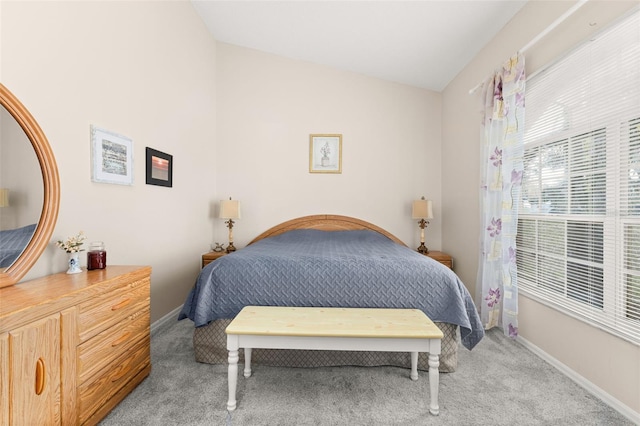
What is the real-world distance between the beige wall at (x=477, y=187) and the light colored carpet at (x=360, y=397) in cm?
17

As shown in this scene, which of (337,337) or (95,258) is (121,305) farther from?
(337,337)

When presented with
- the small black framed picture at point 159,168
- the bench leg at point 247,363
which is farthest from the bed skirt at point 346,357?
the small black framed picture at point 159,168

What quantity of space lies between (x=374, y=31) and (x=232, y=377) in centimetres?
321

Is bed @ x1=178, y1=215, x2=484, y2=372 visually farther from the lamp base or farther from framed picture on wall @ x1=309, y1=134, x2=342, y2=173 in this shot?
framed picture on wall @ x1=309, y1=134, x2=342, y2=173

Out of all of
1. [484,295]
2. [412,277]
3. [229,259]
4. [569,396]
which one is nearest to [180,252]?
[229,259]

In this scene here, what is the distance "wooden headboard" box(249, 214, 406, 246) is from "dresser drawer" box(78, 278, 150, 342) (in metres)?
2.05

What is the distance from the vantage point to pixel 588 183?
181 cm

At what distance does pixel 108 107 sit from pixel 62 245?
102 centimetres

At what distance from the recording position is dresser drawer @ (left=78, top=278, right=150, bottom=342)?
1.34m

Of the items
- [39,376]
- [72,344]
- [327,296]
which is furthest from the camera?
[327,296]

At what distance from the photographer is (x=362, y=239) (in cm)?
342

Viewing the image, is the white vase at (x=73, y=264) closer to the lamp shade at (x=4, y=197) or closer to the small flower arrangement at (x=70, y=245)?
the small flower arrangement at (x=70, y=245)

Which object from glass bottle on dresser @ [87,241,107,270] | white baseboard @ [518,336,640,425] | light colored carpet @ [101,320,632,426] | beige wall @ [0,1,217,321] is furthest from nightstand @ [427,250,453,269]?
glass bottle on dresser @ [87,241,107,270]

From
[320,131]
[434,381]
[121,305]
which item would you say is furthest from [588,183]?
[121,305]
